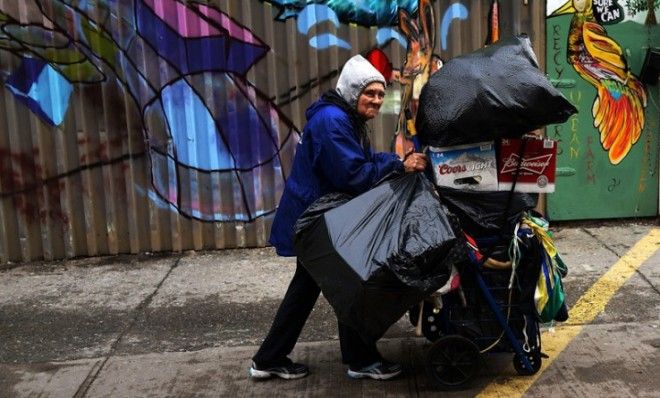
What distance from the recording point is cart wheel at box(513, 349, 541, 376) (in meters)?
3.84

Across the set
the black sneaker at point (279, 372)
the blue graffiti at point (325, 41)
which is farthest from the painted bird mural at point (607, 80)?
the black sneaker at point (279, 372)

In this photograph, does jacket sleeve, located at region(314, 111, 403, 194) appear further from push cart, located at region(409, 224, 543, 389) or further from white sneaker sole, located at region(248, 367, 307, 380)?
white sneaker sole, located at region(248, 367, 307, 380)

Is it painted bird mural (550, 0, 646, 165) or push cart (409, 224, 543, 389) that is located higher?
painted bird mural (550, 0, 646, 165)

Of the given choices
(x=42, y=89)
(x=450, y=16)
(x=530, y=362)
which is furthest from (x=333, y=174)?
(x=42, y=89)

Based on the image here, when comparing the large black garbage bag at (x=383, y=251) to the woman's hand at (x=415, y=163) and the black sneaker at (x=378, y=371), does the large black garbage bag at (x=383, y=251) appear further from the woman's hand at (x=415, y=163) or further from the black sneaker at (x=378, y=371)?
the black sneaker at (x=378, y=371)

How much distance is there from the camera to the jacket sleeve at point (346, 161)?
3643 millimetres

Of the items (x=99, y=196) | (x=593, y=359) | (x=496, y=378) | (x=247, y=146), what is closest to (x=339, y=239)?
(x=496, y=378)

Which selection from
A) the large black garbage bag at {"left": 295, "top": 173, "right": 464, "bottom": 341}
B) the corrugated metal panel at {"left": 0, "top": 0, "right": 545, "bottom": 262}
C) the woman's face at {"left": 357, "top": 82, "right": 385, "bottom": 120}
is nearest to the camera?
the large black garbage bag at {"left": 295, "top": 173, "right": 464, "bottom": 341}

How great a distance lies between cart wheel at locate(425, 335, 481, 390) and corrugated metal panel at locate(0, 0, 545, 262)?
2960 millimetres

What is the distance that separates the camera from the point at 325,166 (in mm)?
3727

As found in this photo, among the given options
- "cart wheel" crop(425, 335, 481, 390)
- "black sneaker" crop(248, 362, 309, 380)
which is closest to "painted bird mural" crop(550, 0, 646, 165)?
"cart wheel" crop(425, 335, 481, 390)

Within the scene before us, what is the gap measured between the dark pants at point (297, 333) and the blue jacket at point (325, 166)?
8.2 inches

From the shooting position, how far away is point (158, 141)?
628cm

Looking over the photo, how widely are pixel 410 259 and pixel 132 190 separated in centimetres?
371
